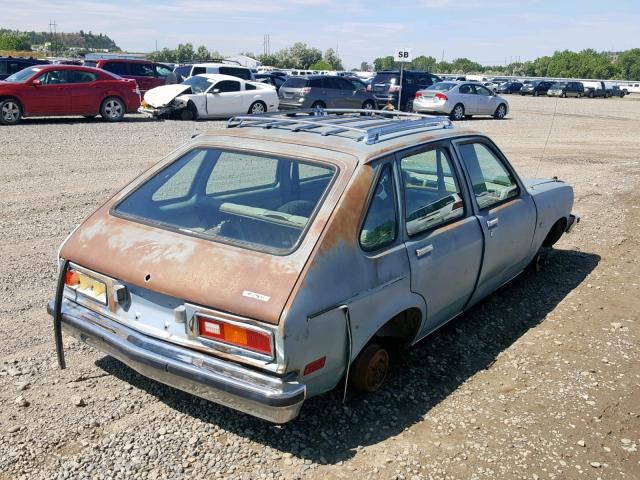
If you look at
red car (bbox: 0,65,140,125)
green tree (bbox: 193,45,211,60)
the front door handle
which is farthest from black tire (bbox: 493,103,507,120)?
green tree (bbox: 193,45,211,60)

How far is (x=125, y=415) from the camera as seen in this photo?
11.5 feet

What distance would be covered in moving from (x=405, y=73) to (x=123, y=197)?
890 inches

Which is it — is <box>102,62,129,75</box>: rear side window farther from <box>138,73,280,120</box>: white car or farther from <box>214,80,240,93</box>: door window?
<box>214,80,240,93</box>: door window

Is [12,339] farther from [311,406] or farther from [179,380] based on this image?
[311,406]

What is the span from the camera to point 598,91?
5216 centimetres

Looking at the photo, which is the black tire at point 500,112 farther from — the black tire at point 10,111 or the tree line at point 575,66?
the tree line at point 575,66

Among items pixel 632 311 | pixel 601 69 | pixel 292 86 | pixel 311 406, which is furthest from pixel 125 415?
pixel 601 69

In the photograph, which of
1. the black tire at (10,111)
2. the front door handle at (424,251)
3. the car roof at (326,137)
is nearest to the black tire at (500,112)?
the black tire at (10,111)

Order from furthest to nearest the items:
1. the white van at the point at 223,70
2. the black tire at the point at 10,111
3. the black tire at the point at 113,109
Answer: the white van at the point at 223,70, the black tire at the point at 113,109, the black tire at the point at 10,111

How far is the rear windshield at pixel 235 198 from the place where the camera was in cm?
343

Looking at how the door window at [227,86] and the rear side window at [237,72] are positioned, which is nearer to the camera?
the door window at [227,86]

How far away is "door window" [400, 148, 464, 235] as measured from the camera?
3877mm

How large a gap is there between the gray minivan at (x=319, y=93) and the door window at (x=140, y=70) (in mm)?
5139

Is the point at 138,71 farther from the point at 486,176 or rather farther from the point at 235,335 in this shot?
the point at 235,335
